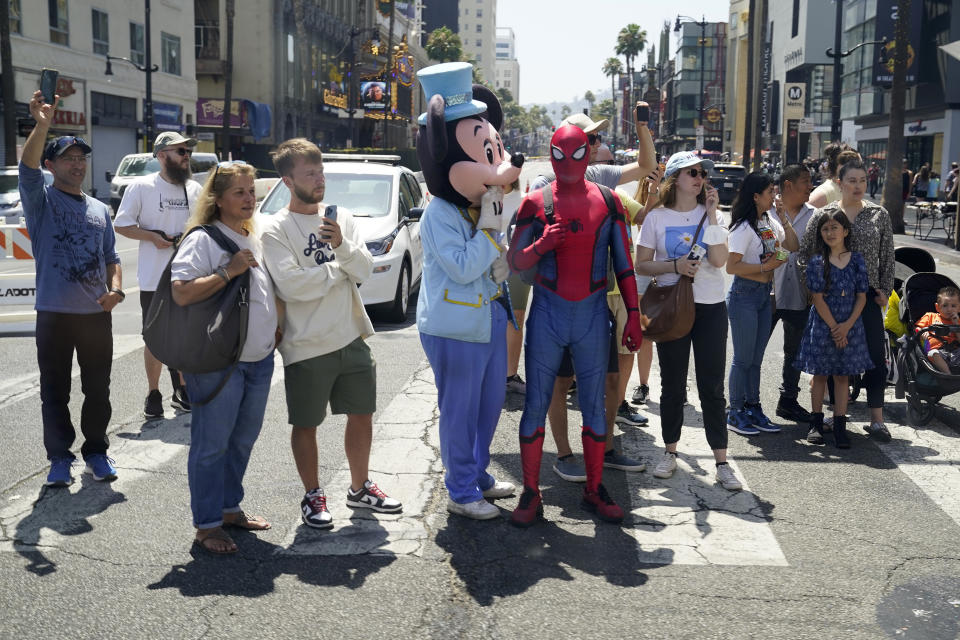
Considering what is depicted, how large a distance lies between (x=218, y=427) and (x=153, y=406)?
107 inches

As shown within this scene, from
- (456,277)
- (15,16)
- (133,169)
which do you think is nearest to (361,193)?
(456,277)

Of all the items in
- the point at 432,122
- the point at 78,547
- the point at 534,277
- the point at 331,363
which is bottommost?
the point at 78,547

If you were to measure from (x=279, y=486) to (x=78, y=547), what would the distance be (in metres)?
1.19

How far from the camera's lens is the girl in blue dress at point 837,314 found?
21.3 ft

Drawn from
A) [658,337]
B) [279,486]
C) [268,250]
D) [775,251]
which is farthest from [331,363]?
[775,251]

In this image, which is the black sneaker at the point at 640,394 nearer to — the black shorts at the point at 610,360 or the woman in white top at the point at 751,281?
the woman in white top at the point at 751,281

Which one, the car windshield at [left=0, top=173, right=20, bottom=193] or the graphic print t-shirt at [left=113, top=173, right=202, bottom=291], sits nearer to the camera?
the graphic print t-shirt at [left=113, top=173, right=202, bottom=291]

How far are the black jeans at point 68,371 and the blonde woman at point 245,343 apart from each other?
1346 millimetres

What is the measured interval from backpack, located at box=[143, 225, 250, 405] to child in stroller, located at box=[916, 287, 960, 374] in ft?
15.9

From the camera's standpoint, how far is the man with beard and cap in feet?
21.7

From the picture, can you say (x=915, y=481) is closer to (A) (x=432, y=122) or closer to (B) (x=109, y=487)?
(A) (x=432, y=122)

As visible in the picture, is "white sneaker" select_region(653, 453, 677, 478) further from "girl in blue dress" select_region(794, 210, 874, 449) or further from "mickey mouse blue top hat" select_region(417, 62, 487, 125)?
"mickey mouse blue top hat" select_region(417, 62, 487, 125)

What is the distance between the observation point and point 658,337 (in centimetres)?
560

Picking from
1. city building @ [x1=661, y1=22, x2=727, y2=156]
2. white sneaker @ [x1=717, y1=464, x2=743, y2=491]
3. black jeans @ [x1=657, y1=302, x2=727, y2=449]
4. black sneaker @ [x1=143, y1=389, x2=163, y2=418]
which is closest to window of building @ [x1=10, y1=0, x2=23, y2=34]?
black sneaker @ [x1=143, y1=389, x2=163, y2=418]
